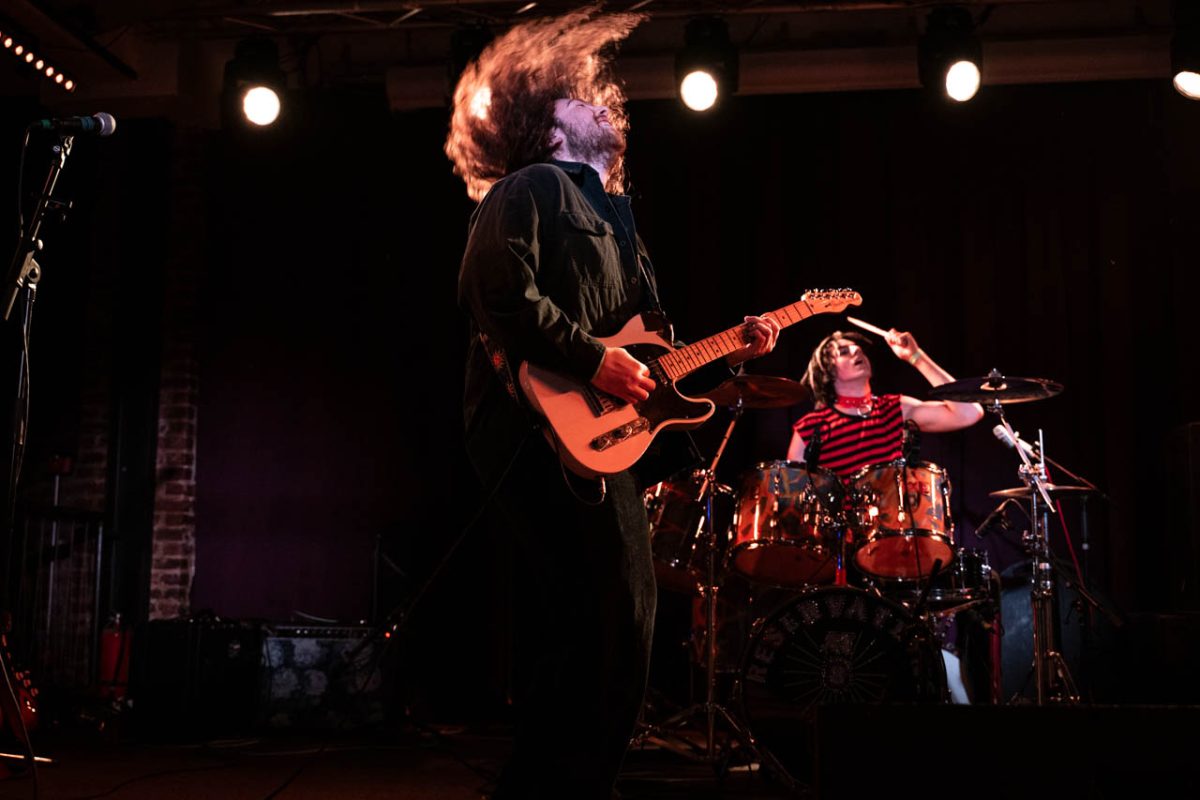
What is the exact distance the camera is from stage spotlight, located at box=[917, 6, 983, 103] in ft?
21.1

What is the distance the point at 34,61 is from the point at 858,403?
4983mm

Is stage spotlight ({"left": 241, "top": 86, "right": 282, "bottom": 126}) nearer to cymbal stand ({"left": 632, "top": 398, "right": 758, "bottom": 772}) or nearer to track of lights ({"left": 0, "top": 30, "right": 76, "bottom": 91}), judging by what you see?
track of lights ({"left": 0, "top": 30, "right": 76, "bottom": 91})

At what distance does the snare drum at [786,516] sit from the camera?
4559 mm

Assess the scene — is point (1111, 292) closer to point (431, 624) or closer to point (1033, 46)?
point (1033, 46)

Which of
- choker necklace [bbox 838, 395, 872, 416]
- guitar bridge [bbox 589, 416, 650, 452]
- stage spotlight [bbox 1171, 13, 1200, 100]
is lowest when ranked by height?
guitar bridge [bbox 589, 416, 650, 452]

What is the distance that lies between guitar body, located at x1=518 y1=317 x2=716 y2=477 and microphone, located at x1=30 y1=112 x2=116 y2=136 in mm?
1883

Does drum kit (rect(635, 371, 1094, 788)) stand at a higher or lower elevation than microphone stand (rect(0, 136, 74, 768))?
lower

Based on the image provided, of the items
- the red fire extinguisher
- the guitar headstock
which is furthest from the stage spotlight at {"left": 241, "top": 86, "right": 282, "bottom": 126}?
the guitar headstock

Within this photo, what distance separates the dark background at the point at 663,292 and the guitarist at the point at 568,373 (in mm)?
3972

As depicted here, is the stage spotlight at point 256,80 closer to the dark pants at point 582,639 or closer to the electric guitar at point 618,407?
the electric guitar at point 618,407

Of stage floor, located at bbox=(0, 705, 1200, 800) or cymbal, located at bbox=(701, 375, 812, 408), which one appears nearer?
stage floor, located at bbox=(0, 705, 1200, 800)

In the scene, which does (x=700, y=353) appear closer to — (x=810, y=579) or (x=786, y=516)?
(x=786, y=516)

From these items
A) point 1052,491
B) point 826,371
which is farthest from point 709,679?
point 826,371

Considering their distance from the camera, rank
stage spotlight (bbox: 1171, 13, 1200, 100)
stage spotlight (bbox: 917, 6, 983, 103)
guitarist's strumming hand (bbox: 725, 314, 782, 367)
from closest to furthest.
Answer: guitarist's strumming hand (bbox: 725, 314, 782, 367) < stage spotlight (bbox: 1171, 13, 1200, 100) < stage spotlight (bbox: 917, 6, 983, 103)
